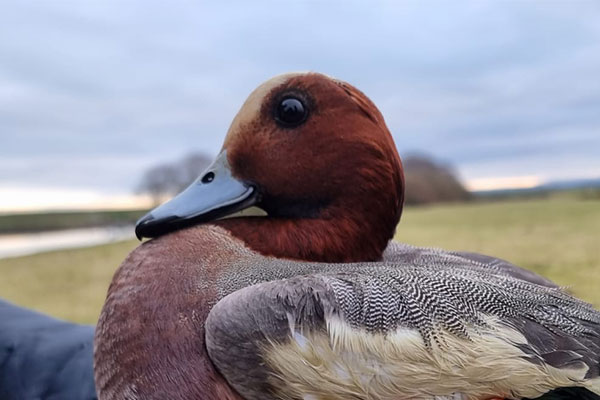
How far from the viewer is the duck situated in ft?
2.09

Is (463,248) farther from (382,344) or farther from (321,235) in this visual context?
(382,344)

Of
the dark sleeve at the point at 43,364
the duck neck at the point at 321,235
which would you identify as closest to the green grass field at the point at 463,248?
the duck neck at the point at 321,235

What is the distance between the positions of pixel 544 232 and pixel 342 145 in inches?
164

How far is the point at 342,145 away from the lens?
2.78 feet

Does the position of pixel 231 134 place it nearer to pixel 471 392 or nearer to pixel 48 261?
pixel 471 392

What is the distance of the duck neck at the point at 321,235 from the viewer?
85 cm

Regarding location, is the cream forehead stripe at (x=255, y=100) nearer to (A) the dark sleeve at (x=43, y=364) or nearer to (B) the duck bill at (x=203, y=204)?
(B) the duck bill at (x=203, y=204)

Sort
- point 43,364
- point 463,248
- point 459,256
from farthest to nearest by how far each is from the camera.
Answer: point 463,248
point 43,364
point 459,256

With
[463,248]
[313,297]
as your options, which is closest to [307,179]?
[313,297]

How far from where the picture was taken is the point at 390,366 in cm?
63

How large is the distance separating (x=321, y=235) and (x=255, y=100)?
245 mm

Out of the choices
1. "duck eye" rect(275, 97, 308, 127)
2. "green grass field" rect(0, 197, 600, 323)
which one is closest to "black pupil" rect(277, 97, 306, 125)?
"duck eye" rect(275, 97, 308, 127)

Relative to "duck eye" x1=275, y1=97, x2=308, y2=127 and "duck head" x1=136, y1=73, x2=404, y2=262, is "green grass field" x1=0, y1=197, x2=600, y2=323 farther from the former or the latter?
"duck eye" x1=275, y1=97, x2=308, y2=127

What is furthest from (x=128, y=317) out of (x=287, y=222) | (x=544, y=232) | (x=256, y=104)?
(x=544, y=232)
